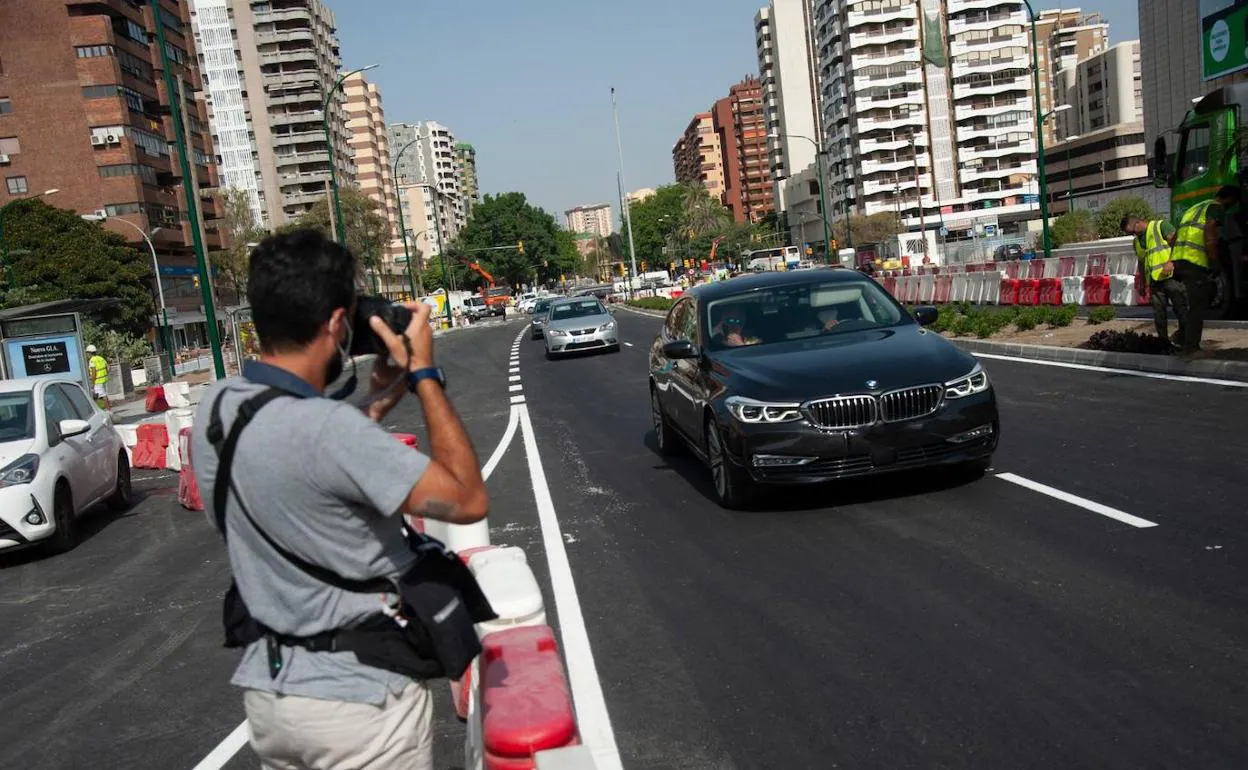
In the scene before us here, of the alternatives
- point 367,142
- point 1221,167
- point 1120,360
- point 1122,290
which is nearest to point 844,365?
point 1120,360

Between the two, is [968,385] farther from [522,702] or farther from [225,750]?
[522,702]

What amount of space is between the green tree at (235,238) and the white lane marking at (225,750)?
81.7m

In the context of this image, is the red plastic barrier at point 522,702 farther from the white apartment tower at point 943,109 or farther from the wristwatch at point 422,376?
the white apartment tower at point 943,109

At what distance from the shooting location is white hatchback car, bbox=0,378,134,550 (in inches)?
363

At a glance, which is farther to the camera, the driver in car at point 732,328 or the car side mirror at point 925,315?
the driver in car at point 732,328

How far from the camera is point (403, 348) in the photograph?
244 cm

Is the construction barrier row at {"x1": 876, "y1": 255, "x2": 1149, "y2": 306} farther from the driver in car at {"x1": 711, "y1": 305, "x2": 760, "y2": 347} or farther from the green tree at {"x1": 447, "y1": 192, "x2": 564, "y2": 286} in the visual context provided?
the green tree at {"x1": 447, "y1": 192, "x2": 564, "y2": 286}

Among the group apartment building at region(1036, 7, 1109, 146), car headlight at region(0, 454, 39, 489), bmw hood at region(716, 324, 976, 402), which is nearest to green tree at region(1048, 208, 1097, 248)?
bmw hood at region(716, 324, 976, 402)

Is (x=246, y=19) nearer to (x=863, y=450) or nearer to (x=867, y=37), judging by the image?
(x=867, y=37)

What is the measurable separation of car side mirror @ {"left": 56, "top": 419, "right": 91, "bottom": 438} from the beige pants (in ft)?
27.9

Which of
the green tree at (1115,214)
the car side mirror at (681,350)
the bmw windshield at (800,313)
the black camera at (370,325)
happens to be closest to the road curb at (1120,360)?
the bmw windshield at (800,313)

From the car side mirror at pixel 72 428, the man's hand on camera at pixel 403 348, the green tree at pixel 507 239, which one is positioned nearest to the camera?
the man's hand on camera at pixel 403 348

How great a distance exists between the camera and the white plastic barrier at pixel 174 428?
48.2 feet

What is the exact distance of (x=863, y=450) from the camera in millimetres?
7422
